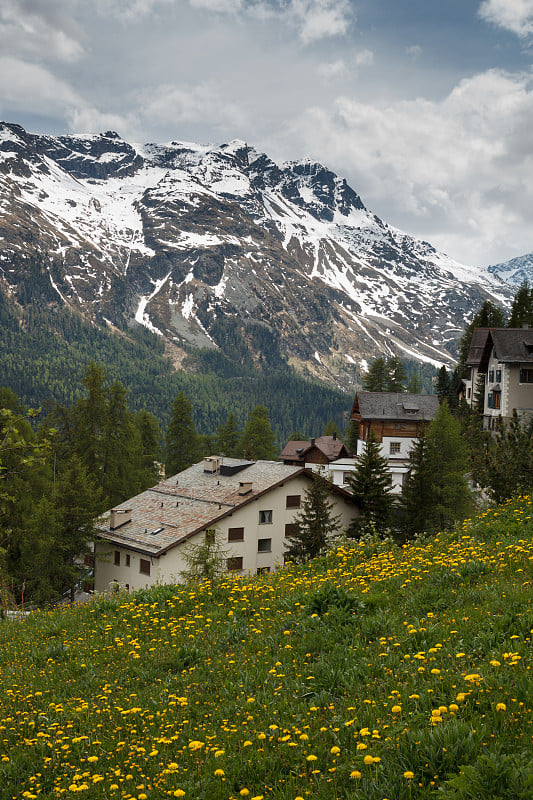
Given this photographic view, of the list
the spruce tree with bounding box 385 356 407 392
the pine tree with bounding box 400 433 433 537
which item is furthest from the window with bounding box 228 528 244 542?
the spruce tree with bounding box 385 356 407 392

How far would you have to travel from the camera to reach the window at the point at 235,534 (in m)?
43.9

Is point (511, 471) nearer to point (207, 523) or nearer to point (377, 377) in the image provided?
point (207, 523)

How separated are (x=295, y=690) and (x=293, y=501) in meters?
40.4

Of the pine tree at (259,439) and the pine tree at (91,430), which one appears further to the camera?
the pine tree at (259,439)

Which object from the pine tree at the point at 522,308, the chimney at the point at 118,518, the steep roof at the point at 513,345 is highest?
the pine tree at the point at 522,308

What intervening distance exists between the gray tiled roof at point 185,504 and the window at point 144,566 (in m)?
1.01

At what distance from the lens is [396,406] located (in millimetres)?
71250

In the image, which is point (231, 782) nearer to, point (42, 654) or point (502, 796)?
point (502, 796)

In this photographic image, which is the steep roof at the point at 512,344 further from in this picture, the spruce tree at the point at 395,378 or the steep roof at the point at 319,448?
the spruce tree at the point at 395,378

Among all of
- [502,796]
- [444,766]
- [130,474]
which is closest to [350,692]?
[444,766]

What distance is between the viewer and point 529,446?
21391mm

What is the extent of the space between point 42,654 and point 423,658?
7669 mm

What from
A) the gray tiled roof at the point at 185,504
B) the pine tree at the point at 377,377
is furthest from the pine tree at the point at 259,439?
the gray tiled roof at the point at 185,504

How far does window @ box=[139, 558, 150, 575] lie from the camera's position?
41.1m
